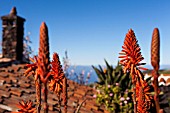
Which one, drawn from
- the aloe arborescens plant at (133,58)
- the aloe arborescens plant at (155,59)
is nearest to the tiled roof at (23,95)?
the aloe arborescens plant at (133,58)

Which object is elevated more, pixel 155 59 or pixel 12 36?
pixel 12 36

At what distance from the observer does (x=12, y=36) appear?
11.9 meters

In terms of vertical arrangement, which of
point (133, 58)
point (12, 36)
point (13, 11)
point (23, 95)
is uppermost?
point (13, 11)

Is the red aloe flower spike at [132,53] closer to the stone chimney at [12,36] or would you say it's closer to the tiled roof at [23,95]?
the tiled roof at [23,95]

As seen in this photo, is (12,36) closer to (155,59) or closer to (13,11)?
(13,11)

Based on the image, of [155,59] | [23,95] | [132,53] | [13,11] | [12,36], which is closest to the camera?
[155,59]

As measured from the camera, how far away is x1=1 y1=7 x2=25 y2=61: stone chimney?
39.2ft

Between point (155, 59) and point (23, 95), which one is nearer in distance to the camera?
point (155, 59)

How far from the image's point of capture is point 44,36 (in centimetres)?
94

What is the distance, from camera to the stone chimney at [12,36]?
1194 cm

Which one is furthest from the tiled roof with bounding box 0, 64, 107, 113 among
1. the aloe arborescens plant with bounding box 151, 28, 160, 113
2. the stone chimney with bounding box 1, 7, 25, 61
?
the aloe arborescens plant with bounding box 151, 28, 160, 113

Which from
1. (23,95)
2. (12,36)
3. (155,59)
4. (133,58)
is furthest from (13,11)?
(155,59)

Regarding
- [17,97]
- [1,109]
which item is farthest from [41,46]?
[17,97]

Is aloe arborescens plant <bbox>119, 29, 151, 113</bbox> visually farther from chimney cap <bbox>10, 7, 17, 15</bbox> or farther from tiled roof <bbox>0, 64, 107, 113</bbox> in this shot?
chimney cap <bbox>10, 7, 17, 15</bbox>
